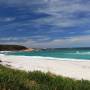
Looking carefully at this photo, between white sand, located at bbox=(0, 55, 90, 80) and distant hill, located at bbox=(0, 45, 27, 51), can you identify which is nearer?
white sand, located at bbox=(0, 55, 90, 80)

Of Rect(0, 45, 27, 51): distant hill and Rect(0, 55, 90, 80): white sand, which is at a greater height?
Rect(0, 45, 27, 51): distant hill

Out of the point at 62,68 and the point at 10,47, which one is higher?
the point at 10,47

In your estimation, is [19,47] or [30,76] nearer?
[30,76]

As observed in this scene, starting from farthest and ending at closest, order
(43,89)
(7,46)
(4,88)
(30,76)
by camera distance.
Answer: (7,46), (30,76), (43,89), (4,88)

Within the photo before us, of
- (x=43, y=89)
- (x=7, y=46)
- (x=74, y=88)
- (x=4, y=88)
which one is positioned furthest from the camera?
(x=7, y=46)

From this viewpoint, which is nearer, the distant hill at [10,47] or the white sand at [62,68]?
the white sand at [62,68]

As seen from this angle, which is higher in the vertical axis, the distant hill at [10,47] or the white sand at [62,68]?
the distant hill at [10,47]

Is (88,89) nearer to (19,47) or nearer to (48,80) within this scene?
(48,80)

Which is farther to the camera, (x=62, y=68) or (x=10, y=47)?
(x=10, y=47)

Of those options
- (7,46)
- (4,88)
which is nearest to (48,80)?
(4,88)

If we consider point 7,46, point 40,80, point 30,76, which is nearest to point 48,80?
point 40,80

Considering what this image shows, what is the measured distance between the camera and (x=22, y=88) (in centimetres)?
527

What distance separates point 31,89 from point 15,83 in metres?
0.36

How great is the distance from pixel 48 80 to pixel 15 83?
151 centimetres
